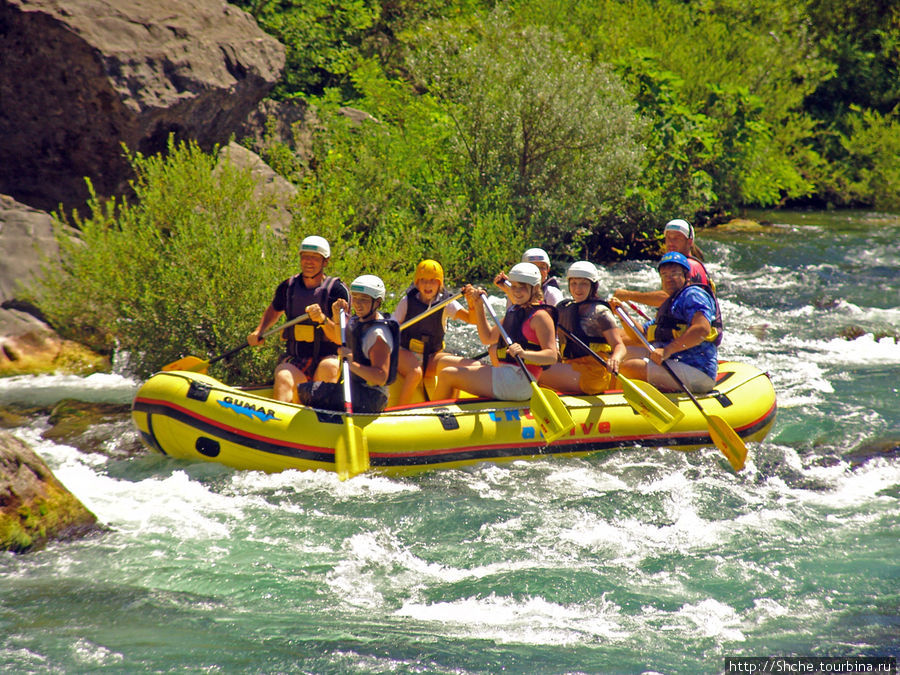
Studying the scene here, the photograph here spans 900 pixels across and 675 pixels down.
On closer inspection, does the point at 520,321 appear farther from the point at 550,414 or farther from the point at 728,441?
the point at 728,441

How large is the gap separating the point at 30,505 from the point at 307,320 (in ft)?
8.13

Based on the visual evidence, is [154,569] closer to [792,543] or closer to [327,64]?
[792,543]

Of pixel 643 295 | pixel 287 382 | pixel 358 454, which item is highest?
pixel 643 295

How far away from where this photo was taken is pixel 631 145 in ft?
42.9

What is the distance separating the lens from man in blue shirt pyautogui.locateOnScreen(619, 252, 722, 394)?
21.7 ft

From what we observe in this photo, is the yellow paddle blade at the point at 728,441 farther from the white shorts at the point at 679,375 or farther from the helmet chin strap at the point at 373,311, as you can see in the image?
the helmet chin strap at the point at 373,311

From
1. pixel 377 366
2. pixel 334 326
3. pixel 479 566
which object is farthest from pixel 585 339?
pixel 479 566

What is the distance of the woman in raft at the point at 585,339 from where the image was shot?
6.57m

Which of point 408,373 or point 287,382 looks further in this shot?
point 408,373

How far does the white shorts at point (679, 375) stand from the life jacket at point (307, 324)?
2.47 meters

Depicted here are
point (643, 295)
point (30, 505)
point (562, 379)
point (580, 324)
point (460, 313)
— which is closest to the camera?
point (30, 505)

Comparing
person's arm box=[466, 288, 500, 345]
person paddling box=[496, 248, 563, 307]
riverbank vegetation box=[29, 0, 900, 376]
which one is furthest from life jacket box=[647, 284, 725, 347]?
riverbank vegetation box=[29, 0, 900, 376]

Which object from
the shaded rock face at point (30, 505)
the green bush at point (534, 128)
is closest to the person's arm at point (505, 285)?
the shaded rock face at point (30, 505)

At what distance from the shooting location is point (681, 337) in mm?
6645
